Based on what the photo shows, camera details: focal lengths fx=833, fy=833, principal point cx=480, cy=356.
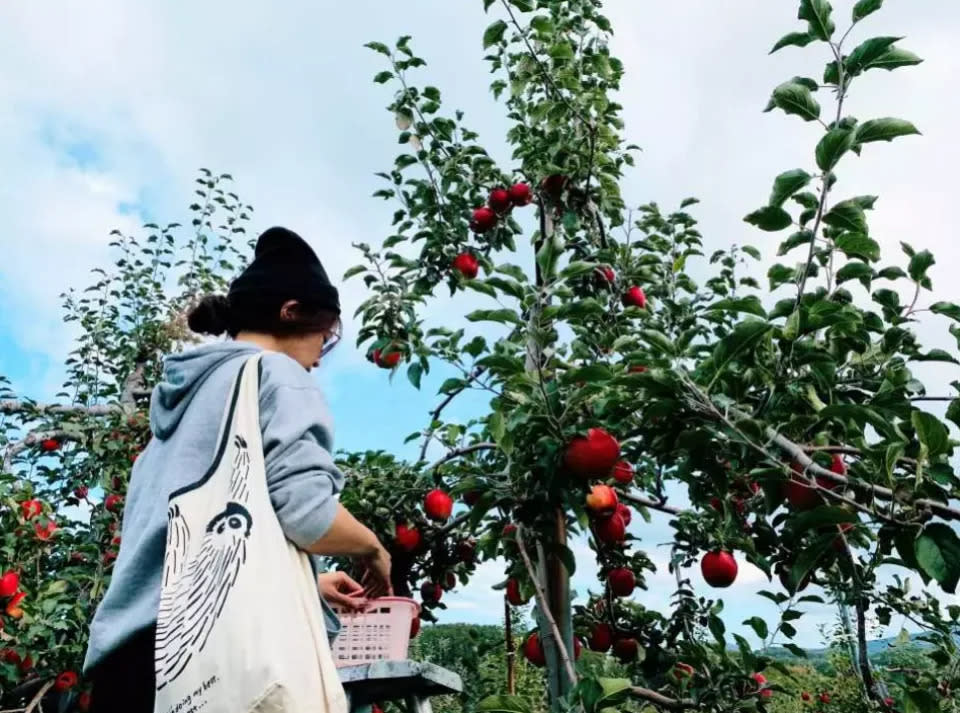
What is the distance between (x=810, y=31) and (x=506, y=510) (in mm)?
1479

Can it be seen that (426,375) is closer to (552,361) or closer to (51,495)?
(552,361)

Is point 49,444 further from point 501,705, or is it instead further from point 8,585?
point 501,705

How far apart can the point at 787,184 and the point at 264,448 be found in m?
0.97

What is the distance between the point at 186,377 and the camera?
1234 mm

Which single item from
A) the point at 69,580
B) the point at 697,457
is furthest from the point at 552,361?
the point at 69,580

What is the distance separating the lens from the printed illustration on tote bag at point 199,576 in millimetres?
967

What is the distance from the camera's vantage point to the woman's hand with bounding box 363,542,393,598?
124cm

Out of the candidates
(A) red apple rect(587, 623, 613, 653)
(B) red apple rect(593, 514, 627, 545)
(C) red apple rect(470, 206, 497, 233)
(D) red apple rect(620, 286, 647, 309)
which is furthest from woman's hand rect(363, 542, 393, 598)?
(C) red apple rect(470, 206, 497, 233)

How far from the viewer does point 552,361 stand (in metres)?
2.09

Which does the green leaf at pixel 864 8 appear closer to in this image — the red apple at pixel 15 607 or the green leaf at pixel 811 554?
the green leaf at pixel 811 554

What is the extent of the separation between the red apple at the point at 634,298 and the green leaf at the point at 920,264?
4.24ft

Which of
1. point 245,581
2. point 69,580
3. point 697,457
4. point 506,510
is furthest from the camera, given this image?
point 69,580

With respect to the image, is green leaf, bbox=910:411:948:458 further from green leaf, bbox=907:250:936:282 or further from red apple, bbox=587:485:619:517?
red apple, bbox=587:485:619:517

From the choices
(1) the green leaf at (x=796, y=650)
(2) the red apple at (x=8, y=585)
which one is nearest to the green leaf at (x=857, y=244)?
(1) the green leaf at (x=796, y=650)
